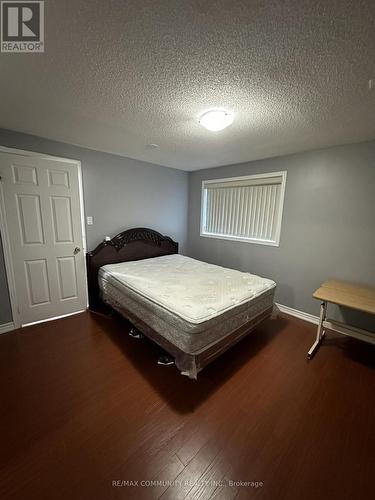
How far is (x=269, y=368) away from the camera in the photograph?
200cm

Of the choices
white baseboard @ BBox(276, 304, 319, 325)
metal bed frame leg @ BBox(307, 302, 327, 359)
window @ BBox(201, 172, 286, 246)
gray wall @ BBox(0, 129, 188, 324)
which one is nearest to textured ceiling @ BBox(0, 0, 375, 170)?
gray wall @ BBox(0, 129, 188, 324)

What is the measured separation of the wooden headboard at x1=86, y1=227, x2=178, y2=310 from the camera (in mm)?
3025

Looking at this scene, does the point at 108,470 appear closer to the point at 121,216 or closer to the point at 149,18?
the point at 149,18

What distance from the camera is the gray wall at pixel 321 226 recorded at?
2.35 m

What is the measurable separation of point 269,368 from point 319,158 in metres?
2.67

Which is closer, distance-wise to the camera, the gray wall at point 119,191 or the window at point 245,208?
the gray wall at point 119,191

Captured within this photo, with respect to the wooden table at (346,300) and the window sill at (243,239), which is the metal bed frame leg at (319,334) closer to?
the wooden table at (346,300)

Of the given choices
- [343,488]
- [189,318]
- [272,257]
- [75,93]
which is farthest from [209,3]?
[272,257]

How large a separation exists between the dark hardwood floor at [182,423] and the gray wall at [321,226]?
3.08 ft

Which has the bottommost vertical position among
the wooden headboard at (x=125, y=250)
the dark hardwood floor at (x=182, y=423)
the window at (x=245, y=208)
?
the dark hardwood floor at (x=182, y=423)

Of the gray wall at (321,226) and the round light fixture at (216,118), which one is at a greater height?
the round light fixture at (216,118)

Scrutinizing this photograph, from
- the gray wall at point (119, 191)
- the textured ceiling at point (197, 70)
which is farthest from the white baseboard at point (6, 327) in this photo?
the textured ceiling at point (197, 70)

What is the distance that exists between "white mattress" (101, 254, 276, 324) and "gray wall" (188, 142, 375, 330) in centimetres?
76

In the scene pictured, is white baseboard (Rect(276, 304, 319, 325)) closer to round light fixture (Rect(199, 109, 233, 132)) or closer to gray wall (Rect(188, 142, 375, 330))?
gray wall (Rect(188, 142, 375, 330))
